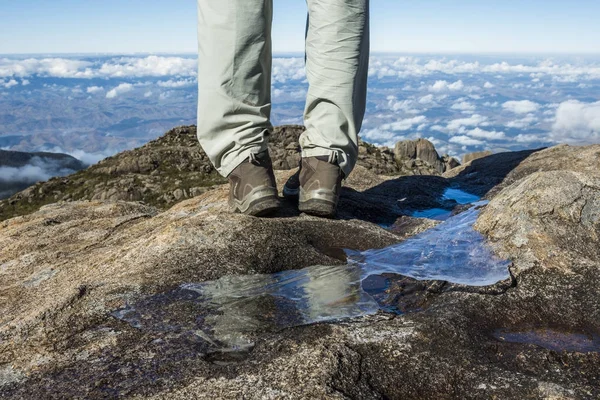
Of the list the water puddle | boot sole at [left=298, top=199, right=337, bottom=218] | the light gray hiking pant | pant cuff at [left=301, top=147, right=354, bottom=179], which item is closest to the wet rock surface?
boot sole at [left=298, top=199, right=337, bottom=218]

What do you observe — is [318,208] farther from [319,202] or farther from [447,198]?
[447,198]

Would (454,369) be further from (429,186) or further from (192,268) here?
(429,186)

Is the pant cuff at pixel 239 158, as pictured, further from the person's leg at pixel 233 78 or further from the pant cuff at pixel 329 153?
the pant cuff at pixel 329 153

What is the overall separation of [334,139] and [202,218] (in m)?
2.26

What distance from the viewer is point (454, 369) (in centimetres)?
381

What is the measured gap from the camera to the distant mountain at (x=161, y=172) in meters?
62.9

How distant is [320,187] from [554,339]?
12.9ft

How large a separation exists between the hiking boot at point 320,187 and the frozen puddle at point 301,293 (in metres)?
1.13

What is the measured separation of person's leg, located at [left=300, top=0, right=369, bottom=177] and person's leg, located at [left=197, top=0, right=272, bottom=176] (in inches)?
26.4

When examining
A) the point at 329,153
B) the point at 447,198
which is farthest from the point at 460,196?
the point at 329,153

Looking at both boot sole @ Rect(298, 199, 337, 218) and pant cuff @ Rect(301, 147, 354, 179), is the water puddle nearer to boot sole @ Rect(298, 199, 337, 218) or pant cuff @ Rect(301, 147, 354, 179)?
pant cuff @ Rect(301, 147, 354, 179)

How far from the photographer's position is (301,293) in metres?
5.32

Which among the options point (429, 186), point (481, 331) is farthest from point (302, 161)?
point (429, 186)

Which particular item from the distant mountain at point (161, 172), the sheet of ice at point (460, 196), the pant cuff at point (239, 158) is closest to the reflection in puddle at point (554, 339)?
the pant cuff at point (239, 158)
